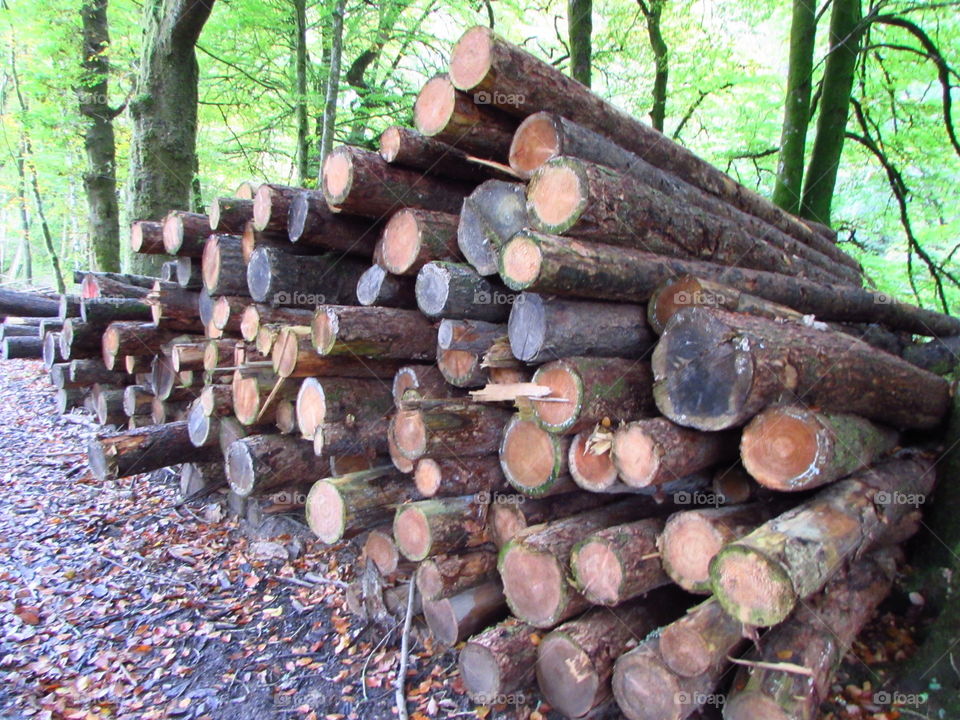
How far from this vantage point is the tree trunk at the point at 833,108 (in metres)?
8.02

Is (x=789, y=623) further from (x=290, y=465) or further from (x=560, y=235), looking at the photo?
(x=290, y=465)

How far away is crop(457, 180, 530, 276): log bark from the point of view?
3.05 metres

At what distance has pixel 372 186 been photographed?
3.63 meters

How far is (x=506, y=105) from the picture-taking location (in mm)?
3172

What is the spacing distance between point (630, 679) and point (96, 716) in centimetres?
251

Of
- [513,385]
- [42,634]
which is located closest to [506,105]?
[513,385]

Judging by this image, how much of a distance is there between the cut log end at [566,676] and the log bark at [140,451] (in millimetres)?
3330

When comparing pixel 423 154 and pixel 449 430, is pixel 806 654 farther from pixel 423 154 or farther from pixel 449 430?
pixel 423 154

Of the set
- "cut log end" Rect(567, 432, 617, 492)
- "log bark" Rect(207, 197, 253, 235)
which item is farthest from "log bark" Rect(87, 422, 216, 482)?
"cut log end" Rect(567, 432, 617, 492)

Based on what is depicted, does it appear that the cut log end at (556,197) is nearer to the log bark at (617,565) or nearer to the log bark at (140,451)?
the log bark at (617,565)

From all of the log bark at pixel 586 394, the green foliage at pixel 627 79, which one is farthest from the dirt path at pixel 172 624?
the green foliage at pixel 627 79

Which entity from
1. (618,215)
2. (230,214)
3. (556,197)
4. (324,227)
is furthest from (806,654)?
(230,214)

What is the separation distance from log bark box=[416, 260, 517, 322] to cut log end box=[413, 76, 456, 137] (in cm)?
75

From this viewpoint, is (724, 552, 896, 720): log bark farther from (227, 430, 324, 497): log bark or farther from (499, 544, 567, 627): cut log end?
(227, 430, 324, 497): log bark
